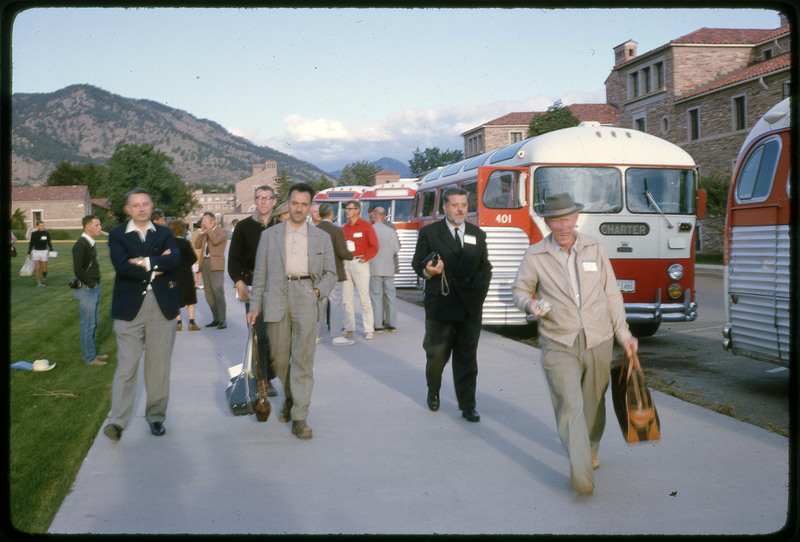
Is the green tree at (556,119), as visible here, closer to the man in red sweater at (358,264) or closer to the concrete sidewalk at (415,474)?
the man in red sweater at (358,264)

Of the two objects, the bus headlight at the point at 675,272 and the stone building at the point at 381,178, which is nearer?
the bus headlight at the point at 675,272

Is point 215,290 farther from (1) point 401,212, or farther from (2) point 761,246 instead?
(1) point 401,212

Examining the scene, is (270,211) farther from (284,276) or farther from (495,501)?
(495,501)

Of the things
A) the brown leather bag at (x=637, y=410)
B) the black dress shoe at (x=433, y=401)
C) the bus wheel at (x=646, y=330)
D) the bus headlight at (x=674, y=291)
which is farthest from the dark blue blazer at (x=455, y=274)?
the bus wheel at (x=646, y=330)

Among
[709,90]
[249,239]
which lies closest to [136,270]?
[249,239]

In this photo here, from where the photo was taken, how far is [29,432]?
6621 mm

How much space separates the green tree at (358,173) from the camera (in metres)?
112

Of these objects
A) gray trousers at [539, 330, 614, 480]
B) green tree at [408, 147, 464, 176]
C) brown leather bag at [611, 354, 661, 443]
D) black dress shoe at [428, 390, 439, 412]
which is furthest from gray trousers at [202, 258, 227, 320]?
green tree at [408, 147, 464, 176]

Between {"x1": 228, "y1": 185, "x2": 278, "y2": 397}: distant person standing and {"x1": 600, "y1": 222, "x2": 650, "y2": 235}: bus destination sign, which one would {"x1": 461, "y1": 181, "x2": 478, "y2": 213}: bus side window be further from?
{"x1": 228, "y1": 185, "x2": 278, "y2": 397}: distant person standing

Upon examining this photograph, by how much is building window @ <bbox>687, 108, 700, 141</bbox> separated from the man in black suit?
37.2 m

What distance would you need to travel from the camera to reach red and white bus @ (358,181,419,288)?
20.1 meters

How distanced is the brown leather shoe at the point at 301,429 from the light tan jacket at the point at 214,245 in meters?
7.46

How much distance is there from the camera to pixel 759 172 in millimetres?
7660

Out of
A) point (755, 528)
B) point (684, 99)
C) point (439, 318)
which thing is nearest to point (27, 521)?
point (439, 318)
